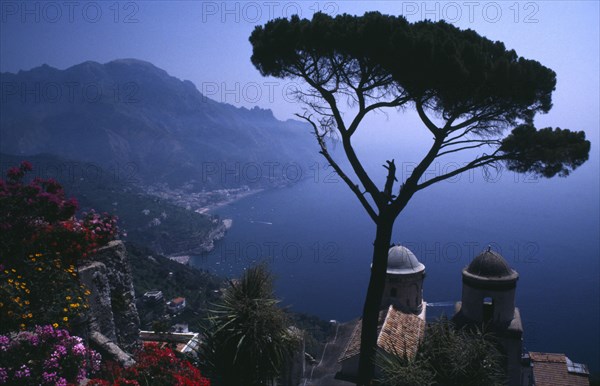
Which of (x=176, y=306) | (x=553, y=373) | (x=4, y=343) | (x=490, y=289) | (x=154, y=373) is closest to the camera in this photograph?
(x=4, y=343)

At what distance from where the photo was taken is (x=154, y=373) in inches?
178

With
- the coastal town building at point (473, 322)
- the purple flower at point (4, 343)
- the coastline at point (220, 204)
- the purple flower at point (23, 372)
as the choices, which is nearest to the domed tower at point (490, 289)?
the coastal town building at point (473, 322)

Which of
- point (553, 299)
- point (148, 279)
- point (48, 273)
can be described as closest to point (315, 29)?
point (48, 273)

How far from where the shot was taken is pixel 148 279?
5475cm

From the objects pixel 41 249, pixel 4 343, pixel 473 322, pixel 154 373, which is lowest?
pixel 473 322

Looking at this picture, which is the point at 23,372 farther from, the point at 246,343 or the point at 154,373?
the point at 246,343

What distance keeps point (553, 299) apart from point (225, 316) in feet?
247

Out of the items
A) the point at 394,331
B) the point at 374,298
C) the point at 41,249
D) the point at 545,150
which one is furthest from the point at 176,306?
the point at 545,150

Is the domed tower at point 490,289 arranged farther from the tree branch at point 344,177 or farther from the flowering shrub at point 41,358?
the flowering shrub at point 41,358

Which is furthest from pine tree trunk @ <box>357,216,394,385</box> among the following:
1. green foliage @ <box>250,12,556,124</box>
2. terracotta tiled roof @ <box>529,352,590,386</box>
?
terracotta tiled roof @ <box>529,352,590,386</box>

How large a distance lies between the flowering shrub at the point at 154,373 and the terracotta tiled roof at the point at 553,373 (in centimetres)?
A: 1895

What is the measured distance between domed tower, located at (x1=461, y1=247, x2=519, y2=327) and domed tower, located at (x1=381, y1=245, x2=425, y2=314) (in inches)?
98.9

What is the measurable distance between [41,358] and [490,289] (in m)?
12.6

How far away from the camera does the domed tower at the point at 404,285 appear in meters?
15.6
